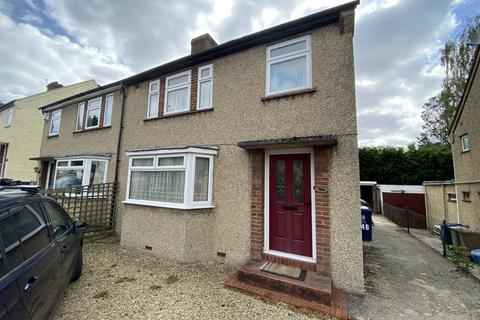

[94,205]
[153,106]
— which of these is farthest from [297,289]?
[94,205]

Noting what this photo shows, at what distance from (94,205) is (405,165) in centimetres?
2385

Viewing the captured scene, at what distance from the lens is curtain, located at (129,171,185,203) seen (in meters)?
5.64

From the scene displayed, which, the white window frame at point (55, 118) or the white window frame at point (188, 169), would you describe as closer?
the white window frame at point (188, 169)

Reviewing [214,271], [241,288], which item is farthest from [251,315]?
[214,271]

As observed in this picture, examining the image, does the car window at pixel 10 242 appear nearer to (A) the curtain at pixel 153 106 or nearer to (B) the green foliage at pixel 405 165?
(A) the curtain at pixel 153 106

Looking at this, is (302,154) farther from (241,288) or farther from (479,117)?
(479,117)

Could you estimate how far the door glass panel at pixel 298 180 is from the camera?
482cm

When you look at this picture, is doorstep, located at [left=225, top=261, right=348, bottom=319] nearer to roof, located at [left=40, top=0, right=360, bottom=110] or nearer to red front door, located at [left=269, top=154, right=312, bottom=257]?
red front door, located at [left=269, top=154, right=312, bottom=257]

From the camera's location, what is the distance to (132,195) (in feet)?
21.4

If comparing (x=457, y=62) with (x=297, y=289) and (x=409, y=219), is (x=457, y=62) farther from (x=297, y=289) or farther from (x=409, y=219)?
(x=297, y=289)

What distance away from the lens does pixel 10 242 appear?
2.00 meters

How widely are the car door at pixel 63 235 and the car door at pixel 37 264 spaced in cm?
22

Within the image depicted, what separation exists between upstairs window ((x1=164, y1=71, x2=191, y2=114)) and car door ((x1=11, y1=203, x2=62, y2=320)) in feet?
15.7

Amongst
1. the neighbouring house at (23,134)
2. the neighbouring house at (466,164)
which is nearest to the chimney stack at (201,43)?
the neighbouring house at (466,164)
